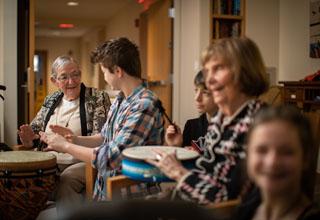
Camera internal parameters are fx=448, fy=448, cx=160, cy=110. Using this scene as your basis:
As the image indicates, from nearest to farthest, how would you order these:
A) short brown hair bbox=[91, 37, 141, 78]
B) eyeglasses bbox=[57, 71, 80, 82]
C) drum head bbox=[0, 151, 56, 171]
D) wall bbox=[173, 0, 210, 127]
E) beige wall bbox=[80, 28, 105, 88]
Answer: short brown hair bbox=[91, 37, 141, 78] → drum head bbox=[0, 151, 56, 171] → eyeglasses bbox=[57, 71, 80, 82] → wall bbox=[173, 0, 210, 127] → beige wall bbox=[80, 28, 105, 88]

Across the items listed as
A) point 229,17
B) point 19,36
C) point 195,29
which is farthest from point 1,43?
point 229,17

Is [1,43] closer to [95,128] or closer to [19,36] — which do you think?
[19,36]

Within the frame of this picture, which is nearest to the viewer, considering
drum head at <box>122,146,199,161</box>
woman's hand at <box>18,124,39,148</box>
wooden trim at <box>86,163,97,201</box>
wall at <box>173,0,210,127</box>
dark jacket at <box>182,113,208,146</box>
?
drum head at <box>122,146,199,161</box>

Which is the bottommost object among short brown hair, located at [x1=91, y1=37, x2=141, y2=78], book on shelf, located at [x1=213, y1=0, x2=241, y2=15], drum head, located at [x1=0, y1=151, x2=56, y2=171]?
drum head, located at [x1=0, y1=151, x2=56, y2=171]

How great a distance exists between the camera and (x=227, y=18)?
4.67 m

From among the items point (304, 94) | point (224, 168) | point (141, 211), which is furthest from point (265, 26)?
point (141, 211)

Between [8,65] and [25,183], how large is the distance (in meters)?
2.28

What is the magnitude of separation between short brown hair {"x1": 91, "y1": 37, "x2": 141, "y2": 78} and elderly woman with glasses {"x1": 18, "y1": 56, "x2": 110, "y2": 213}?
0.88 m

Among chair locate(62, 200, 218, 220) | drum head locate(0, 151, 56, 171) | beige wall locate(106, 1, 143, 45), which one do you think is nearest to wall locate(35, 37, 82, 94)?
beige wall locate(106, 1, 143, 45)

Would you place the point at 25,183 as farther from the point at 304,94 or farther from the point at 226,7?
the point at 226,7

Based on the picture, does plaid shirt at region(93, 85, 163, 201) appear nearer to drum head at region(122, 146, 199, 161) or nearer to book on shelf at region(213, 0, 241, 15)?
drum head at region(122, 146, 199, 161)

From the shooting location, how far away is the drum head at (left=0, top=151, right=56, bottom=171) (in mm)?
2346

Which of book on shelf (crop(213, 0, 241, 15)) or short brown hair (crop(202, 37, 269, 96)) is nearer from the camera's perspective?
short brown hair (crop(202, 37, 269, 96))

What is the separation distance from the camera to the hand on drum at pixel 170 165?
55.8 inches
